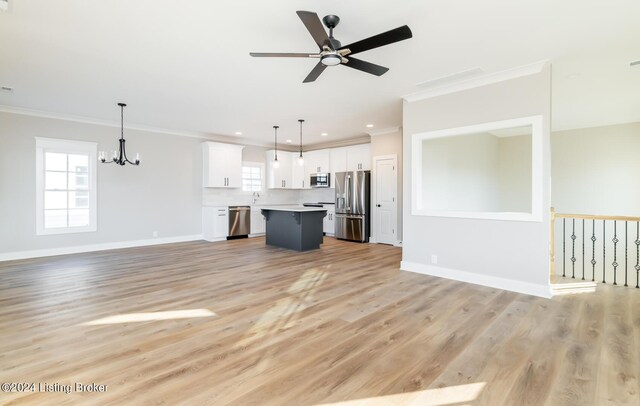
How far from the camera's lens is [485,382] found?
6.69 ft

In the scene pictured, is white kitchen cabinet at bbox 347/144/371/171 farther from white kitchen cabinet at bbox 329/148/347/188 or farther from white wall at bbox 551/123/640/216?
white wall at bbox 551/123/640/216

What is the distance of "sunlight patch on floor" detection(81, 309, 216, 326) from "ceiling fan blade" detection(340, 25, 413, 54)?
296 centimetres

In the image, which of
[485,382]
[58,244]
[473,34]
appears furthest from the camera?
[58,244]

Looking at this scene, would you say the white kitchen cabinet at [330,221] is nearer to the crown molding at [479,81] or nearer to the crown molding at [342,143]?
the crown molding at [342,143]

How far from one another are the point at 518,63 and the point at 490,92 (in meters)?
0.48

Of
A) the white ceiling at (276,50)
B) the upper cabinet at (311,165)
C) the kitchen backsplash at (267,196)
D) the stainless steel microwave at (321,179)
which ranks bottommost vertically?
the kitchen backsplash at (267,196)

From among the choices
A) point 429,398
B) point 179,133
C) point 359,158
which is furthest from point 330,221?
point 429,398

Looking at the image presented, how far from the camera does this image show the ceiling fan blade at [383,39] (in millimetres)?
2459

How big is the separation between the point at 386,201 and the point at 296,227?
7.94 feet

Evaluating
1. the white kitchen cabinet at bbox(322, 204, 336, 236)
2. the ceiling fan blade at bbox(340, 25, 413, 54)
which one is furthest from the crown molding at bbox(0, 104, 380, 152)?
the ceiling fan blade at bbox(340, 25, 413, 54)

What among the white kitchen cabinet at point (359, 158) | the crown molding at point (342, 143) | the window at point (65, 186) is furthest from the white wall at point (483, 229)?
the window at point (65, 186)

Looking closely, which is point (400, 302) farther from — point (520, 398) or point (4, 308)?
point (4, 308)

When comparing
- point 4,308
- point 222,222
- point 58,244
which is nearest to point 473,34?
point 4,308

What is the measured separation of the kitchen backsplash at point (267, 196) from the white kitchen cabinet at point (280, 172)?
1.25ft
